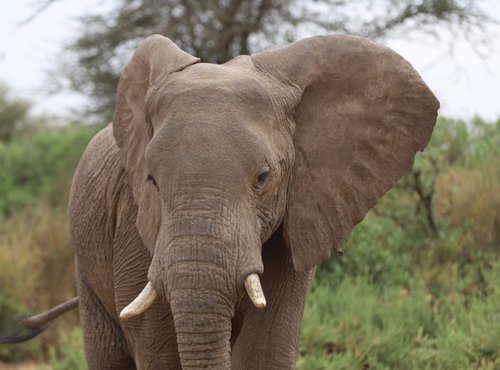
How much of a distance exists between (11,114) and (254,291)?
103 feet

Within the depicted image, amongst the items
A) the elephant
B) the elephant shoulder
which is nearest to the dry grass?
the elephant shoulder

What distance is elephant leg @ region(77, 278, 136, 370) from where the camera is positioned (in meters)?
4.54

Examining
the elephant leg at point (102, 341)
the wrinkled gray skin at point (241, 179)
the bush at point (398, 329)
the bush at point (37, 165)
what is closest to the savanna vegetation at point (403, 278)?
the bush at point (398, 329)

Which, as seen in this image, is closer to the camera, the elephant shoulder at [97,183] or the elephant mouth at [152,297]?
the elephant mouth at [152,297]

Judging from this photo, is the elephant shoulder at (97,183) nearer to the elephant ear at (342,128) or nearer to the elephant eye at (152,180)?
the elephant eye at (152,180)

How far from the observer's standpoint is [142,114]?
3760mm

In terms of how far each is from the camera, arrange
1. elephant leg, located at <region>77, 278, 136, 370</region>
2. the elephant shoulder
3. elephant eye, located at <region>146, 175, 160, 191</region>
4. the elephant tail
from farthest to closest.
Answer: the elephant tail, elephant leg, located at <region>77, 278, 136, 370</region>, the elephant shoulder, elephant eye, located at <region>146, 175, 160, 191</region>

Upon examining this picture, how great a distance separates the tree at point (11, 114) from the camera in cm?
3303

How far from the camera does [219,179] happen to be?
10.3 ft

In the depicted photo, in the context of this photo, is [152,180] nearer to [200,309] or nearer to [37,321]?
[200,309]

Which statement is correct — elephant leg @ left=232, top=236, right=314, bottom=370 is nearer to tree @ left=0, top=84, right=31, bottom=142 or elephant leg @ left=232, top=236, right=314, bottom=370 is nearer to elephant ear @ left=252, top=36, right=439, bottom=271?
elephant ear @ left=252, top=36, right=439, bottom=271

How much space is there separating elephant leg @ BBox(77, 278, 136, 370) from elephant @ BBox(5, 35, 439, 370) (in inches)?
13.4

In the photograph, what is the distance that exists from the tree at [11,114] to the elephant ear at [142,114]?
29.3 metres

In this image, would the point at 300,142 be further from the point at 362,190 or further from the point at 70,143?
the point at 70,143
